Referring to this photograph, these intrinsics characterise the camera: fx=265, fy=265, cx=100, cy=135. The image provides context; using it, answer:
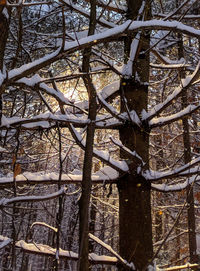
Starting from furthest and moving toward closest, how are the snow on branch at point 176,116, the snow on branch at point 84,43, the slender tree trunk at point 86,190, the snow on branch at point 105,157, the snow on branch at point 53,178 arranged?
the snow on branch at point 176,116, the snow on branch at point 53,178, the snow on branch at point 105,157, the snow on branch at point 84,43, the slender tree trunk at point 86,190

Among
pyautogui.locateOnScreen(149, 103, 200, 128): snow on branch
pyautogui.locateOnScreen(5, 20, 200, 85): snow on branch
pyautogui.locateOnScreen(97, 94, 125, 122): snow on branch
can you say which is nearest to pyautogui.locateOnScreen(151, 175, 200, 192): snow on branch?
pyautogui.locateOnScreen(149, 103, 200, 128): snow on branch

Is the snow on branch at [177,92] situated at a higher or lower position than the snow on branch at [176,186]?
higher

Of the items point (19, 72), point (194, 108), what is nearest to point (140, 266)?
point (194, 108)

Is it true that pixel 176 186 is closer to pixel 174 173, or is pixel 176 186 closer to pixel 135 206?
pixel 174 173

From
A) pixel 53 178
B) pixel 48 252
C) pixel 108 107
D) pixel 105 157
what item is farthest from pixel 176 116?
pixel 48 252

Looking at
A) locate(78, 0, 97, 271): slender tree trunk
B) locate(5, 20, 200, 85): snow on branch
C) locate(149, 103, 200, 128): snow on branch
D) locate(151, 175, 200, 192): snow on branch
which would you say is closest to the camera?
locate(78, 0, 97, 271): slender tree trunk

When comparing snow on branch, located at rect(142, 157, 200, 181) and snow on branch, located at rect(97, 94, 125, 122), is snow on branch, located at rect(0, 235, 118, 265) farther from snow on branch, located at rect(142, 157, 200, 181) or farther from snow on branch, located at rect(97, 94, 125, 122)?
snow on branch, located at rect(97, 94, 125, 122)

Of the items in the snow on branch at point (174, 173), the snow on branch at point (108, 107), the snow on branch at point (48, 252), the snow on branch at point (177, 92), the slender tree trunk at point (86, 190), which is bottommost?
the snow on branch at point (48, 252)

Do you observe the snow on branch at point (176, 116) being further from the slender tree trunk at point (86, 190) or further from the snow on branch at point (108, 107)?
the slender tree trunk at point (86, 190)

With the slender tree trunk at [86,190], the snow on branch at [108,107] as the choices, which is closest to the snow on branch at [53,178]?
the snow on branch at [108,107]

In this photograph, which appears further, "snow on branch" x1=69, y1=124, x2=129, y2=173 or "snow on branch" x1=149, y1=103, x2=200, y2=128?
"snow on branch" x1=149, y1=103, x2=200, y2=128

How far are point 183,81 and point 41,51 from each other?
9.65 ft

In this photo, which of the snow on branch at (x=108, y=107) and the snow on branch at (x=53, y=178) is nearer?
the snow on branch at (x=108, y=107)

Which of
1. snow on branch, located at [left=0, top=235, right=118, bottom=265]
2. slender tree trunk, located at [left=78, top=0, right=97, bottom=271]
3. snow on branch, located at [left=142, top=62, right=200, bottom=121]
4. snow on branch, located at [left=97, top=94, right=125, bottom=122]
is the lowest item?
snow on branch, located at [left=0, top=235, right=118, bottom=265]
